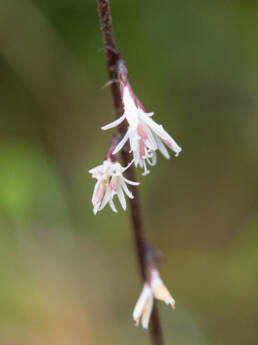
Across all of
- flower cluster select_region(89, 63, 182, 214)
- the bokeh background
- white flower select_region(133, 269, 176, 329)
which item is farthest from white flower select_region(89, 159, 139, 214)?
the bokeh background

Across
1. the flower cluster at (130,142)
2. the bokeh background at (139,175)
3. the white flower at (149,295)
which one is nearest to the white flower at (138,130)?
the flower cluster at (130,142)

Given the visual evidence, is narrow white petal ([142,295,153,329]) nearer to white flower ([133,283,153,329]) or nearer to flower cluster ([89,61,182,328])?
white flower ([133,283,153,329])

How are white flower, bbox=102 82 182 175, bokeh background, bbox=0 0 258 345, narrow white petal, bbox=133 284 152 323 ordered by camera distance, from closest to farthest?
white flower, bbox=102 82 182 175
narrow white petal, bbox=133 284 152 323
bokeh background, bbox=0 0 258 345

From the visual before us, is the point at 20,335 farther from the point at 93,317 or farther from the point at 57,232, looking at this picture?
the point at 57,232

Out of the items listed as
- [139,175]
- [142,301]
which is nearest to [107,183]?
[142,301]

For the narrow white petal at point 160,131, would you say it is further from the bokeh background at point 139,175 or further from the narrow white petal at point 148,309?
the bokeh background at point 139,175
